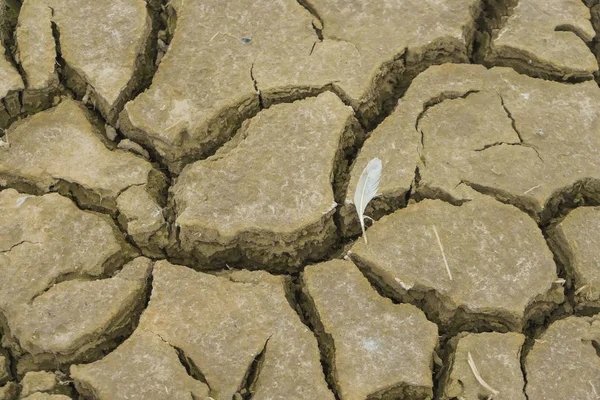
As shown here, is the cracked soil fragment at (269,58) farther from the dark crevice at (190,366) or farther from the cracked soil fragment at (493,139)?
the dark crevice at (190,366)

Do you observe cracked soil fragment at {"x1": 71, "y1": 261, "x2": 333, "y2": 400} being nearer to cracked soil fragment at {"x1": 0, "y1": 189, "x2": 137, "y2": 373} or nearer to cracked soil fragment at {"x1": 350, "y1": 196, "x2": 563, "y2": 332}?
cracked soil fragment at {"x1": 0, "y1": 189, "x2": 137, "y2": 373}

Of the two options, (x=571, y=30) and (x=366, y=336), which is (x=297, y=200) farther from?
(x=571, y=30)

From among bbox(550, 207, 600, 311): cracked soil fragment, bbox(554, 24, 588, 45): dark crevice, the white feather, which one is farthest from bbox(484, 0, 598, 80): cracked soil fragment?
the white feather

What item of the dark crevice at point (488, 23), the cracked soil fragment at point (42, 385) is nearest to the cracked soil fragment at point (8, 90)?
the cracked soil fragment at point (42, 385)

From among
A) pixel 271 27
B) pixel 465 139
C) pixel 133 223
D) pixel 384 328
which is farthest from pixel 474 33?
pixel 133 223

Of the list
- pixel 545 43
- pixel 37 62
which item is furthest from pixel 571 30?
pixel 37 62
